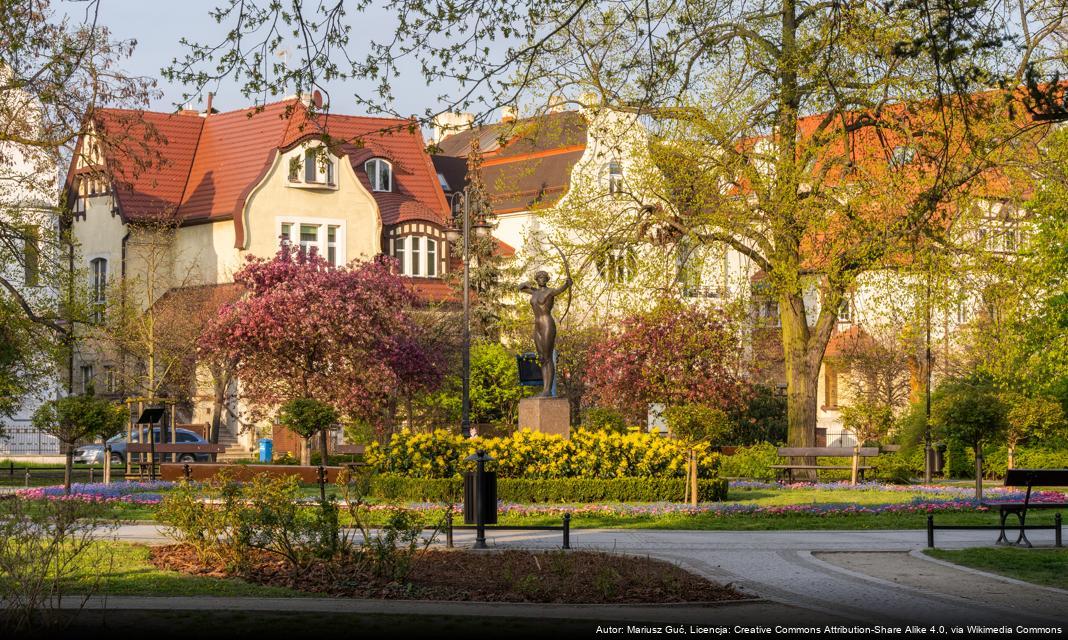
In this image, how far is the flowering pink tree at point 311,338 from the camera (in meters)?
40.3

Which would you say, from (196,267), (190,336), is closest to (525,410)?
(190,336)

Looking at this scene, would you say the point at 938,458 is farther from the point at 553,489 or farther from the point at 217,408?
the point at 217,408

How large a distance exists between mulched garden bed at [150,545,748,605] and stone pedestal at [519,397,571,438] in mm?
11781

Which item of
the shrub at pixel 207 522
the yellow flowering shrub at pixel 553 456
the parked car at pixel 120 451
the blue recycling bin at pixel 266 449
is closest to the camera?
the shrub at pixel 207 522

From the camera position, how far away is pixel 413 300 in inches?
1822

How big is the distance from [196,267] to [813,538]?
38.5 m

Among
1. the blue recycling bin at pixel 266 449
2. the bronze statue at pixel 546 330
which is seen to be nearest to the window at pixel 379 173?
the blue recycling bin at pixel 266 449

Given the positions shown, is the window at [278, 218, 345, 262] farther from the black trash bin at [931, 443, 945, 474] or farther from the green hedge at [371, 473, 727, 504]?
the green hedge at [371, 473, 727, 504]

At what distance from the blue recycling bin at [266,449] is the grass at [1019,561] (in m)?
32.3

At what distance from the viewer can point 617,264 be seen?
30750 millimetres

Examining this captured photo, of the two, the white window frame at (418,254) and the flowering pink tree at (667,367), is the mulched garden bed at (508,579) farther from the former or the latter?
the white window frame at (418,254)

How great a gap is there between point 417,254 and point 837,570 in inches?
1671

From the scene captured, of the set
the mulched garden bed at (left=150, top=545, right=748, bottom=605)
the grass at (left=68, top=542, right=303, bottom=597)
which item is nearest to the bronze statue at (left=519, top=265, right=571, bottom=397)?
the mulched garden bed at (left=150, top=545, right=748, bottom=605)

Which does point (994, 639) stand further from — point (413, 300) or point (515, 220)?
point (515, 220)
